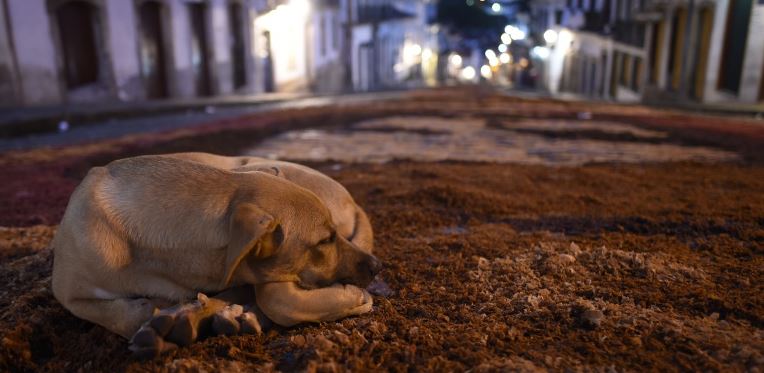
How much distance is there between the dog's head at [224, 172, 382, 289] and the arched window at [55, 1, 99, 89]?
15318 mm

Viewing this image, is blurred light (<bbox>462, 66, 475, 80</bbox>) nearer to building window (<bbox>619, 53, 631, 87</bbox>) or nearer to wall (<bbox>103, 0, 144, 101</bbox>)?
building window (<bbox>619, 53, 631, 87</bbox>)

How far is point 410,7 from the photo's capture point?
53.5 metres

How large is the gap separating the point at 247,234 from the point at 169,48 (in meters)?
18.4

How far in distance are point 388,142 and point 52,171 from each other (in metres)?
4.50

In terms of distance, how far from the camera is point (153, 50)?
18.9 metres

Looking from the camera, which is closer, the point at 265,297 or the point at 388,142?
the point at 265,297

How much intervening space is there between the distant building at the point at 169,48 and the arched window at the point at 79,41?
3 centimetres

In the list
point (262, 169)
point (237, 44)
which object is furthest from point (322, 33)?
point (262, 169)

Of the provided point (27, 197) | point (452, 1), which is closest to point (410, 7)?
point (452, 1)

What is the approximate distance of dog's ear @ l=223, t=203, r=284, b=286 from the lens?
2.33 metres

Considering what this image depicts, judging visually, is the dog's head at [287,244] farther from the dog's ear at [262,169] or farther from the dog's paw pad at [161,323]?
the dog's ear at [262,169]

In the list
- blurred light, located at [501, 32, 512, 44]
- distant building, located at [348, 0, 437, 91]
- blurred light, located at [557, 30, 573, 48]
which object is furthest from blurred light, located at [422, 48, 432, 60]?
blurred light, located at [557, 30, 573, 48]

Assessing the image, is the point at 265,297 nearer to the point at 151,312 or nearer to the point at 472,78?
the point at 151,312

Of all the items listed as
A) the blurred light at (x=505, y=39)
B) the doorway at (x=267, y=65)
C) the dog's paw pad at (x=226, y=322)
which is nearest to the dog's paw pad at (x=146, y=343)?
the dog's paw pad at (x=226, y=322)
